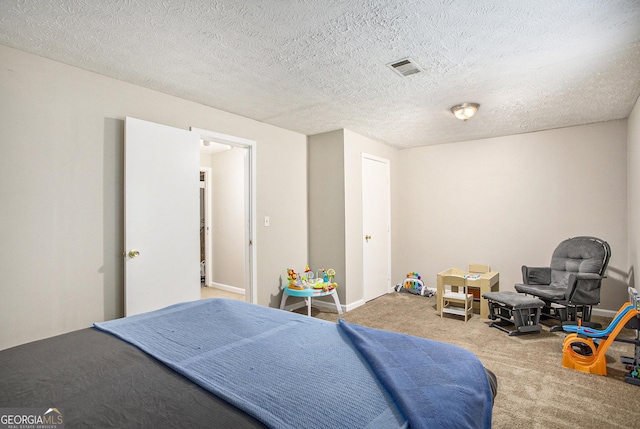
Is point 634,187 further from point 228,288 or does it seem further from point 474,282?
point 228,288

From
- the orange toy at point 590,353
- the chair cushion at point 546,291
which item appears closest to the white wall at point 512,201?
the chair cushion at point 546,291

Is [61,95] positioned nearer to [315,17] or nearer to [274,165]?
[315,17]

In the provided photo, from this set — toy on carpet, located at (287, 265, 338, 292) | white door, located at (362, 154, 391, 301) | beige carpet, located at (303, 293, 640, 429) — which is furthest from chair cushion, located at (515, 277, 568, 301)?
toy on carpet, located at (287, 265, 338, 292)

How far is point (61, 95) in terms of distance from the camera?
261 cm

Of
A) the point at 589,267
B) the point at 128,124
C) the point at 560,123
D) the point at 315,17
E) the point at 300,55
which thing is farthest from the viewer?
the point at 560,123

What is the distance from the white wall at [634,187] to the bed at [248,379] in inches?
129

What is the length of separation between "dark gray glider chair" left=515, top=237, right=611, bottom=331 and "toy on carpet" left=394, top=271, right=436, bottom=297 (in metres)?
1.41

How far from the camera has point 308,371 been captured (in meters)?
1.29

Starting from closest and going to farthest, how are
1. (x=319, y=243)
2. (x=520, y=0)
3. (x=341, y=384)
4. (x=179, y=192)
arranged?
(x=341, y=384) → (x=520, y=0) → (x=179, y=192) → (x=319, y=243)

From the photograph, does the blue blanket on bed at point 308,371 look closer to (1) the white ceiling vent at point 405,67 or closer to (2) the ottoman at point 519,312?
(1) the white ceiling vent at point 405,67

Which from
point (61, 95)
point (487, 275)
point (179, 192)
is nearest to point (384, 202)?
point (487, 275)

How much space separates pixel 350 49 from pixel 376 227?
330cm

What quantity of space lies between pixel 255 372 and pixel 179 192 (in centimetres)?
234

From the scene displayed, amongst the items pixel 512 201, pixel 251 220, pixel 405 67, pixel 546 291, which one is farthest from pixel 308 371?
pixel 512 201
